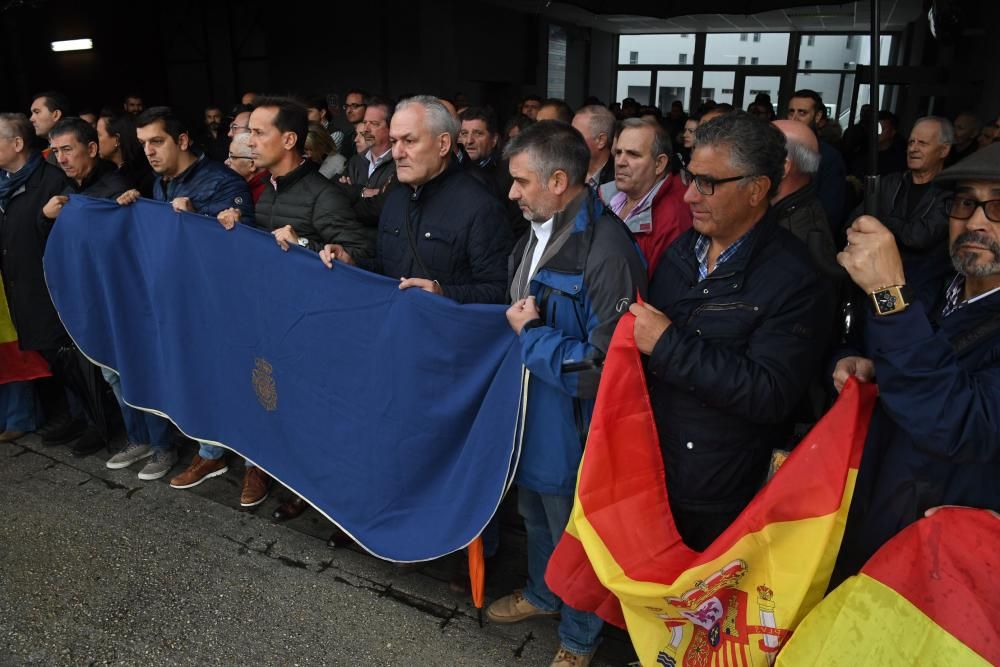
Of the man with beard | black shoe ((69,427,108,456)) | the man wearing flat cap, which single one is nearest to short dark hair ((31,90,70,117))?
black shoe ((69,427,108,456))

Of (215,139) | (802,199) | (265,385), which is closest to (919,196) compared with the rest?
(802,199)

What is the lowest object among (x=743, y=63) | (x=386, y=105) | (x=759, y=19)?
(x=386, y=105)

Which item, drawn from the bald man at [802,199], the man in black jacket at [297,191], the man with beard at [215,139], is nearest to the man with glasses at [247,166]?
the man in black jacket at [297,191]

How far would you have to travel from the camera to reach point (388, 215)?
320cm

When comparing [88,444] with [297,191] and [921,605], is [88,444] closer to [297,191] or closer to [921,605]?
[297,191]

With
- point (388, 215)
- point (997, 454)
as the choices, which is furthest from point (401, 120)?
point (997, 454)

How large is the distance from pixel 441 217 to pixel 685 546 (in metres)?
1.60

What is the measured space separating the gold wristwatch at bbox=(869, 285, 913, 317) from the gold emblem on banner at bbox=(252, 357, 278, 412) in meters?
2.50

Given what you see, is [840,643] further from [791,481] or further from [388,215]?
[388,215]

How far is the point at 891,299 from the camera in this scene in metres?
1.61

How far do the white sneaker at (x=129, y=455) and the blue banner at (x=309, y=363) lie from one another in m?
0.41

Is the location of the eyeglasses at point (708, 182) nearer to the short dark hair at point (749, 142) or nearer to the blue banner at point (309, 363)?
the short dark hair at point (749, 142)

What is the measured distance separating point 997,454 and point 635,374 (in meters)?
0.89

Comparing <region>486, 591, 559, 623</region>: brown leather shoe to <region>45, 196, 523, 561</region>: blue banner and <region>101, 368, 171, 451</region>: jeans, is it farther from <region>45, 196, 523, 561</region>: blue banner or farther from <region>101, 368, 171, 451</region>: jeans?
<region>101, 368, 171, 451</region>: jeans
